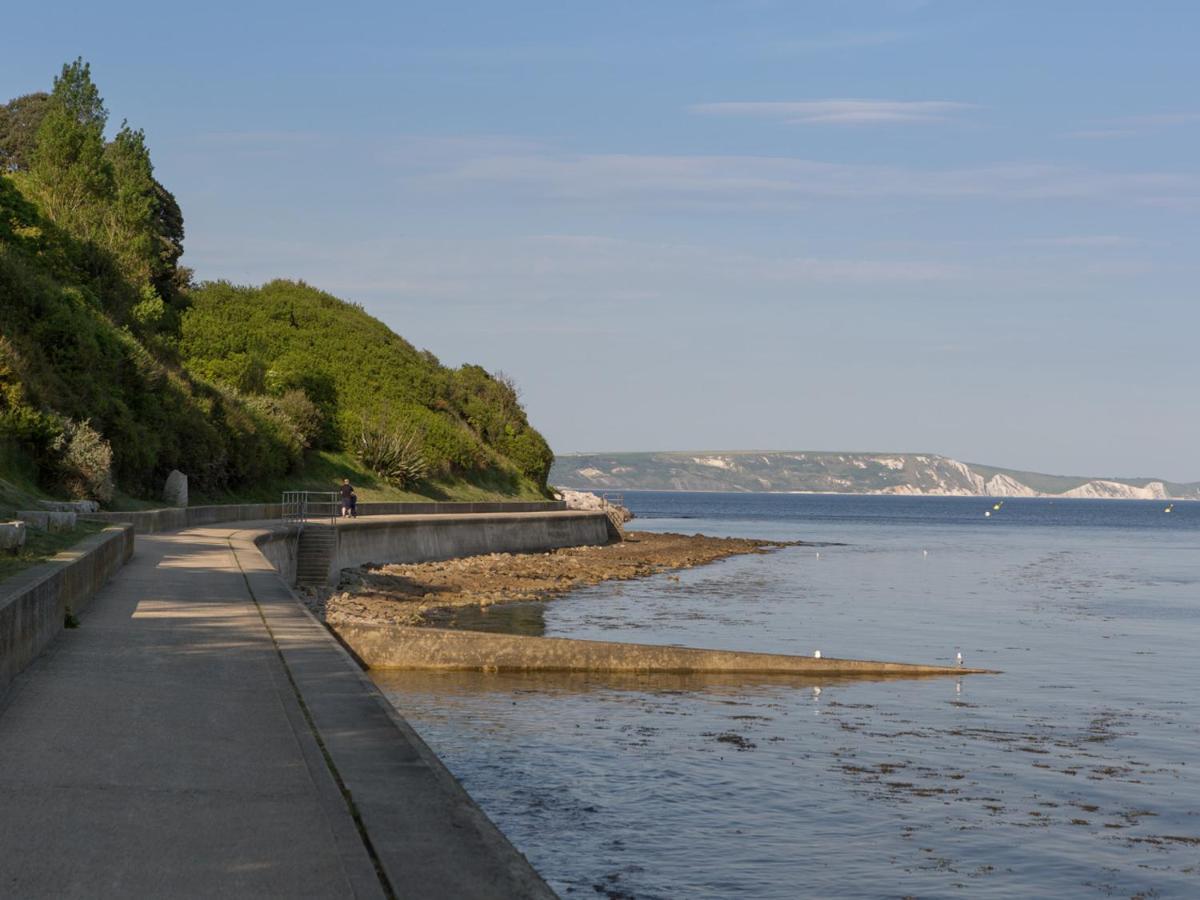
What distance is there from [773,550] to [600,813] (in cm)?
6791

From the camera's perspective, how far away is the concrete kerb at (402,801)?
7.00 metres

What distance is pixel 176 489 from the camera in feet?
157

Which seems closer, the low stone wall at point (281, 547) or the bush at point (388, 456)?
the low stone wall at point (281, 547)

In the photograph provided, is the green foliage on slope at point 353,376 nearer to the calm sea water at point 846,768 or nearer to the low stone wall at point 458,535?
the low stone wall at point 458,535

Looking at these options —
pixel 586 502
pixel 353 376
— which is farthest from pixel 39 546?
pixel 586 502

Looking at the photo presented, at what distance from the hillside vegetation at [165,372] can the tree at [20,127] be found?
218 millimetres

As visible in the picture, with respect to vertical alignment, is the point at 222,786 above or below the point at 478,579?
above

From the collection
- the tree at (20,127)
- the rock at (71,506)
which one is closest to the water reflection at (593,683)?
the rock at (71,506)

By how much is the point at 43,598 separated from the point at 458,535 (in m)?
41.6

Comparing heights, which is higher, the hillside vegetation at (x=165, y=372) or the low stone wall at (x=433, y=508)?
the hillside vegetation at (x=165, y=372)

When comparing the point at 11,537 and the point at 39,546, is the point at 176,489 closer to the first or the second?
the point at 39,546

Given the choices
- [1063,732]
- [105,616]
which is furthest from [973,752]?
[105,616]

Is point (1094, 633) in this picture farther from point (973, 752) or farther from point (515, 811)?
point (515, 811)

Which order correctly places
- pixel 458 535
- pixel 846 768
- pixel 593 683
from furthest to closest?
pixel 458 535 → pixel 593 683 → pixel 846 768
